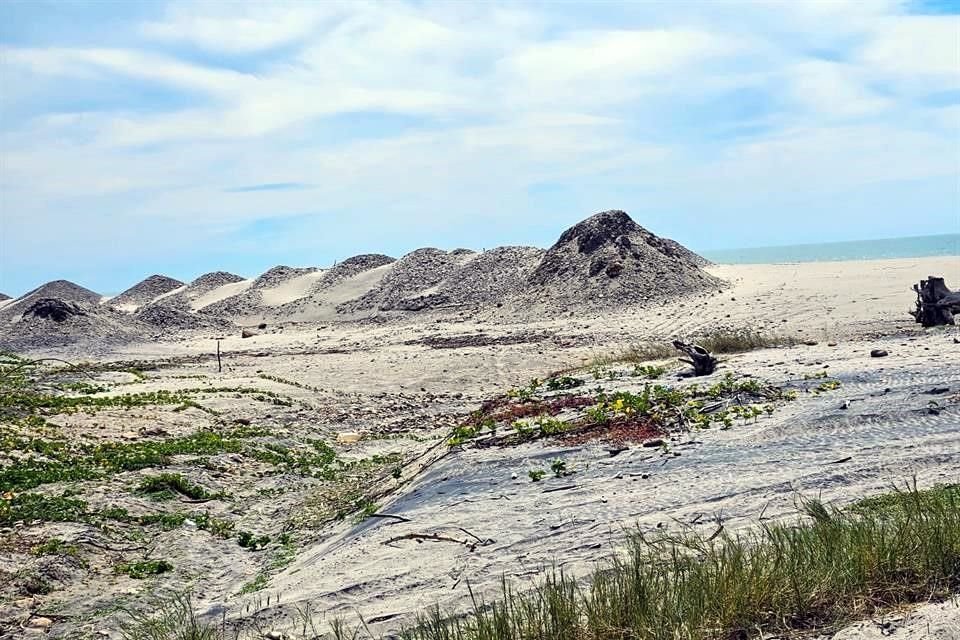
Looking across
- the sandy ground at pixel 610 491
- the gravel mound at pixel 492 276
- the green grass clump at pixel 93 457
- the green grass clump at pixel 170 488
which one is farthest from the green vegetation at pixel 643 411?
the gravel mound at pixel 492 276

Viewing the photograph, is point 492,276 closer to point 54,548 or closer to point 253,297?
point 253,297

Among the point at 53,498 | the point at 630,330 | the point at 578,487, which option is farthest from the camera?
the point at 630,330

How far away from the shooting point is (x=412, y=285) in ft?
138

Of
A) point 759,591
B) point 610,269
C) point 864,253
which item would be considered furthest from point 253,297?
point 864,253

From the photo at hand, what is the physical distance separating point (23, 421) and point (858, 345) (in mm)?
13133

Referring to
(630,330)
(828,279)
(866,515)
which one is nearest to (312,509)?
(866,515)

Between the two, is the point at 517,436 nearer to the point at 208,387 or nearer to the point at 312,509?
the point at 312,509

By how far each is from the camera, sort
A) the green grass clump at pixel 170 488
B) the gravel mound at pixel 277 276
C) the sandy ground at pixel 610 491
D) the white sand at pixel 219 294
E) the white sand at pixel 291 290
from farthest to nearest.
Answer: the gravel mound at pixel 277 276 < the white sand at pixel 219 294 < the white sand at pixel 291 290 < the green grass clump at pixel 170 488 < the sandy ground at pixel 610 491

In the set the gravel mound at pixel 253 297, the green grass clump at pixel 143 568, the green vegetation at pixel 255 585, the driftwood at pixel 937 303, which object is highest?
the gravel mound at pixel 253 297

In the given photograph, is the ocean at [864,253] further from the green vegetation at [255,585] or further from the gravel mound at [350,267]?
the green vegetation at [255,585]

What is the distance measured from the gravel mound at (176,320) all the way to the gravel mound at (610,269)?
58.7 feet

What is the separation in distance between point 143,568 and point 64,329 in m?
29.9

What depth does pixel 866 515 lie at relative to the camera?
527 cm

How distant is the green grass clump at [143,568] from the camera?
24.8ft
